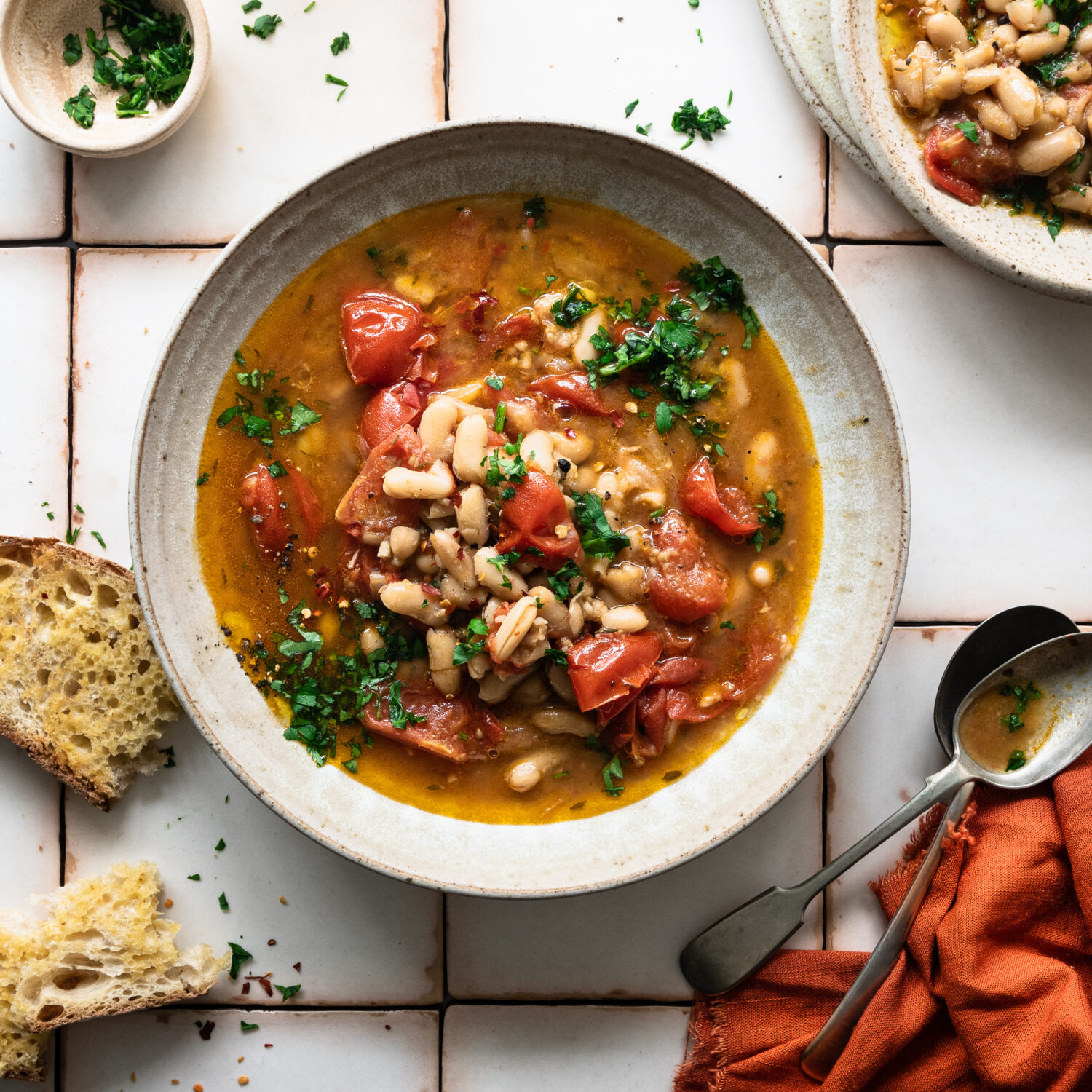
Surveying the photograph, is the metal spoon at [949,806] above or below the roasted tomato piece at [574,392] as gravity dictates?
below

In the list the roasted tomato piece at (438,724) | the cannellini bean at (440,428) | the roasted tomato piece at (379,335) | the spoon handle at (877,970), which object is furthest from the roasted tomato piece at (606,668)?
the spoon handle at (877,970)

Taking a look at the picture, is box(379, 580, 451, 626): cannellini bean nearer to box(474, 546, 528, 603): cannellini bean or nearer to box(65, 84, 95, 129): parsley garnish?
box(474, 546, 528, 603): cannellini bean

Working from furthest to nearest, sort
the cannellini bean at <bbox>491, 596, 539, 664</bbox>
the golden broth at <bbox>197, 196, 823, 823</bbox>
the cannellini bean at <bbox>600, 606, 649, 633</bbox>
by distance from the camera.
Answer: the golden broth at <bbox>197, 196, 823, 823</bbox> → the cannellini bean at <bbox>600, 606, 649, 633</bbox> → the cannellini bean at <bbox>491, 596, 539, 664</bbox>

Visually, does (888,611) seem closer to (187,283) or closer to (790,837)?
(790,837)

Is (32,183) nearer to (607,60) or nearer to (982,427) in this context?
(607,60)

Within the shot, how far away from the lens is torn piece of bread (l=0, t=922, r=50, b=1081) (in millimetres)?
2465

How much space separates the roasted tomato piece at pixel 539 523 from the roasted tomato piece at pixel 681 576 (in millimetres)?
233

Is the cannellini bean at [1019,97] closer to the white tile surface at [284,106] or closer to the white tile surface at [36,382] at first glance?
the white tile surface at [284,106]

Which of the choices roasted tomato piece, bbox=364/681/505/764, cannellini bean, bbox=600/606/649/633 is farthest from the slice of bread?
cannellini bean, bbox=600/606/649/633

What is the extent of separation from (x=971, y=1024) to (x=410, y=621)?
1831 millimetres

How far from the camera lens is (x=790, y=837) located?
8.62 feet

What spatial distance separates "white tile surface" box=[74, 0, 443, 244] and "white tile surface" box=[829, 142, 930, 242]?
1.14m

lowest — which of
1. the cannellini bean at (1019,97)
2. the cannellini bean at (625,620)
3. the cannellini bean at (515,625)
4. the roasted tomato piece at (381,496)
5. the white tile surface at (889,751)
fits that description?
the white tile surface at (889,751)

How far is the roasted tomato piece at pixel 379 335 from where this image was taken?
2287 millimetres
